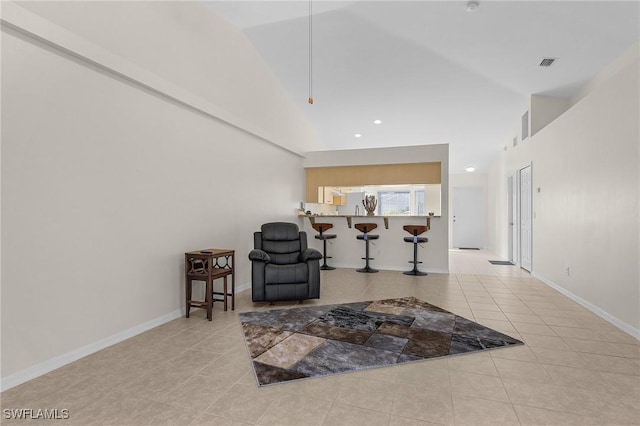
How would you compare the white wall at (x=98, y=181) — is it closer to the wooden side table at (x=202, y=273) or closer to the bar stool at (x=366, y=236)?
the wooden side table at (x=202, y=273)

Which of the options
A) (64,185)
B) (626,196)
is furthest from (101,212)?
(626,196)

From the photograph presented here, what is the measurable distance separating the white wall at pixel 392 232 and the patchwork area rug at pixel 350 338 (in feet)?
8.67

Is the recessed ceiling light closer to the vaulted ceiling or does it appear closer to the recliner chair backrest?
the vaulted ceiling

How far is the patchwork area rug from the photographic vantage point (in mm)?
2533

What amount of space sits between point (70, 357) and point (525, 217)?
750 cm

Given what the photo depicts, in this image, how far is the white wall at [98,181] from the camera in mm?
2270

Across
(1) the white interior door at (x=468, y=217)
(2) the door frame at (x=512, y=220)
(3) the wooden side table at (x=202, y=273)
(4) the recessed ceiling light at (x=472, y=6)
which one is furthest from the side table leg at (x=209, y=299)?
(1) the white interior door at (x=468, y=217)

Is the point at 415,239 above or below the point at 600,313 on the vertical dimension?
above

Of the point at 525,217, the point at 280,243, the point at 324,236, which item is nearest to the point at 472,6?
the point at 280,243

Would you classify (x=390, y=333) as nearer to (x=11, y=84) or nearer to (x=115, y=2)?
(x=11, y=84)

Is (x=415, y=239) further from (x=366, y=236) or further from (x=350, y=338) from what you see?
A: (x=350, y=338)

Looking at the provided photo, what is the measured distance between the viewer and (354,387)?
7.23 ft

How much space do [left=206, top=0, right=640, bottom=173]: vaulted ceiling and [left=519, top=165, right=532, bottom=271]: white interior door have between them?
1.40 meters

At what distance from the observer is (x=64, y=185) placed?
256 centimetres
